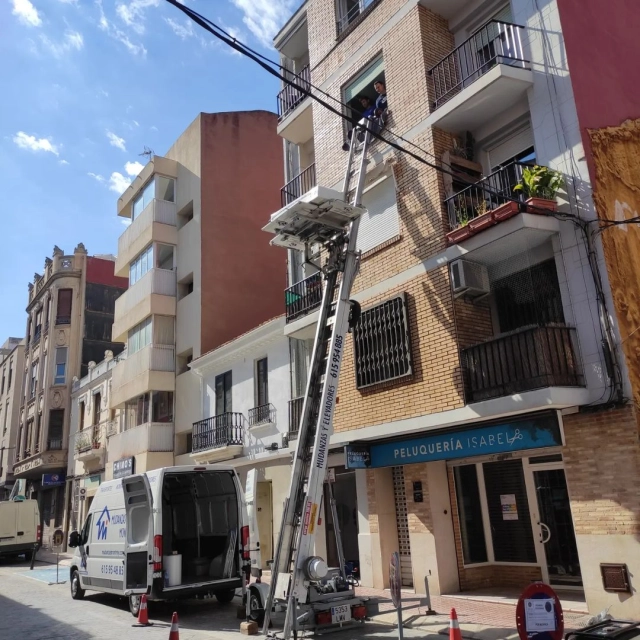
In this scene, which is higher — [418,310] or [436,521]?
[418,310]

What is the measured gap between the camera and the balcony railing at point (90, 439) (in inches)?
1181

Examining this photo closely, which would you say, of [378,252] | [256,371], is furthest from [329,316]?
[256,371]

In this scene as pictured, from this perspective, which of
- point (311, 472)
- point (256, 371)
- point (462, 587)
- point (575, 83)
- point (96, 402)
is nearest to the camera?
point (311, 472)

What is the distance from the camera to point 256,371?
63.7 ft

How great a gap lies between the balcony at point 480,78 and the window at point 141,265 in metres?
15.7

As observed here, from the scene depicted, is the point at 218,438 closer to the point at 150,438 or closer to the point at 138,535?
the point at 150,438

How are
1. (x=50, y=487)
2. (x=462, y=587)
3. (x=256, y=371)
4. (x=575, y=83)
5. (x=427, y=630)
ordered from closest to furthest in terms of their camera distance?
(x=427, y=630) → (x=575, y=83) → (x=462, y=587) → (x=256, y=371) → (x=50, y=487)

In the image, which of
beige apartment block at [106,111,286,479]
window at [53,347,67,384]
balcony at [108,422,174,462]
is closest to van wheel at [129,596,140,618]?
beige apartment block at [106,111,286,479]

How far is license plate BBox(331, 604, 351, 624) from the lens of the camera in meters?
8.70

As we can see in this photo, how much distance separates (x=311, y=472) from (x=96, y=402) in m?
25.9

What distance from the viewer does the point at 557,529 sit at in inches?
455

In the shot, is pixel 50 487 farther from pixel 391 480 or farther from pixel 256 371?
pixel 391 480

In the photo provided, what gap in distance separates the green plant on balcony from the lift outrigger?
2.87m

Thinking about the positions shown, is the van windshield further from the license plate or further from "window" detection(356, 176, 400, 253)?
"window" detection(356, 176, 400, 253)
